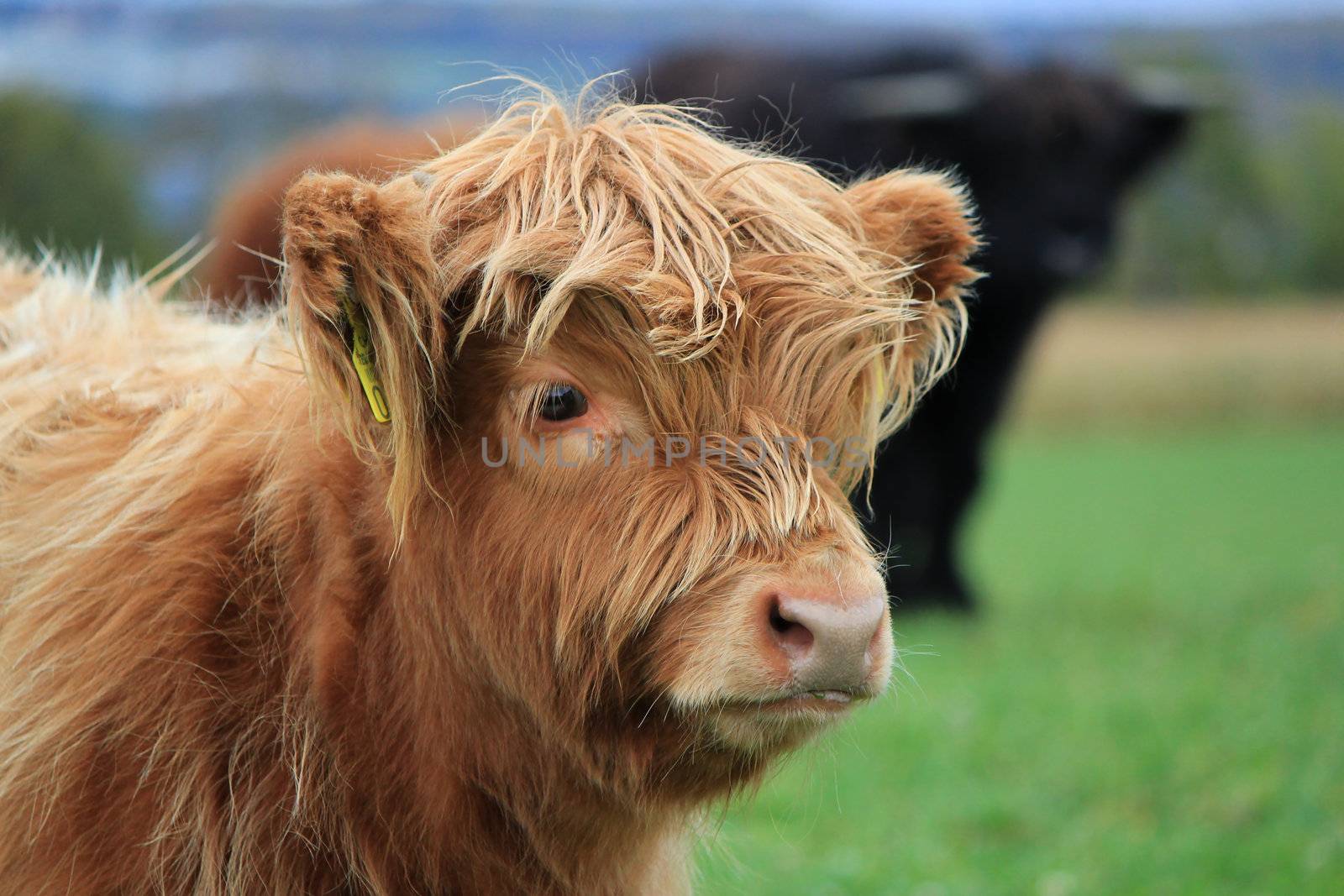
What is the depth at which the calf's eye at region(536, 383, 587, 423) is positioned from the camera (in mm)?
2182

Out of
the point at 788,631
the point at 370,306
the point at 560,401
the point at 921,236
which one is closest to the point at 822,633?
the point at 788,631

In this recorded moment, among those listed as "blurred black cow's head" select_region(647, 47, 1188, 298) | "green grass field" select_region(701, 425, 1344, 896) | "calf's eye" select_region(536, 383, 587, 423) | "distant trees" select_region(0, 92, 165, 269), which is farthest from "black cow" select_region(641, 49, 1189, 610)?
"calf's eye" select_region(536, 383, 587, 423)

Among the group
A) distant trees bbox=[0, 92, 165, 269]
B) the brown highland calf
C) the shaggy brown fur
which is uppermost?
the brown highland calf

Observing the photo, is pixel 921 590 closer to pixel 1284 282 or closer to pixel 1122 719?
pixel 1122 719

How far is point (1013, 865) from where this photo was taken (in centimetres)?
402

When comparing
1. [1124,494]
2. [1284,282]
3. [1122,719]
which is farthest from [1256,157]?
[1122,719]

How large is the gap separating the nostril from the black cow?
23.0ft

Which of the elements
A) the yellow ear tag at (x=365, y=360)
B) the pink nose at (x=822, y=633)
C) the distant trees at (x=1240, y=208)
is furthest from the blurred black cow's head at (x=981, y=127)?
the pink nose at (x=822, y=633)

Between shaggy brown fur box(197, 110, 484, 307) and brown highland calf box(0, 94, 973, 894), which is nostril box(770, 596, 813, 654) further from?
shaggy brown fur box(197, 110, 484, 307)

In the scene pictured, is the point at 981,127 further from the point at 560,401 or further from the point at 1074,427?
the point at 1074,427

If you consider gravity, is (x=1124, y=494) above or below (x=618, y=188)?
below

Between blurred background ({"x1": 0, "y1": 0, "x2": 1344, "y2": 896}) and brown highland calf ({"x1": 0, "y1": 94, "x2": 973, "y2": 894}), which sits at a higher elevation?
brown highland calf ({"x1": 0, "y1": 94, "x2": 973, "y2": 894})

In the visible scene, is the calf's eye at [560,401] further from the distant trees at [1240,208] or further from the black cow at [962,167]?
the distant trees at [1240,208]

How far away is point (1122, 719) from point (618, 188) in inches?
163
